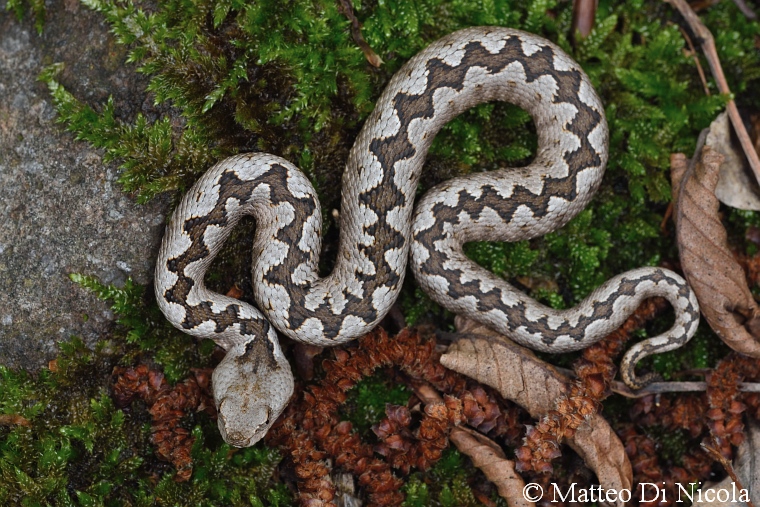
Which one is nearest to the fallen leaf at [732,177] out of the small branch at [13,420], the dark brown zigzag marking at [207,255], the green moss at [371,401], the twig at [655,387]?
the twig at [655,387]

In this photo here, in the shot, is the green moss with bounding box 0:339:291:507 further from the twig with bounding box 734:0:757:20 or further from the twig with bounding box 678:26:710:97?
the twig with bounding box 734:0:757:20

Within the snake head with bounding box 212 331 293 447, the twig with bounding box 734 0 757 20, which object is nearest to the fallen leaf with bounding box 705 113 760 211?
the twig with bounding box 734 0 757 20

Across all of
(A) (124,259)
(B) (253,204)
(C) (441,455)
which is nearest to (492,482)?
(C) (441,455)

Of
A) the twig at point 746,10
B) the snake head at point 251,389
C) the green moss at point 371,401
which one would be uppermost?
the twig at point 746,10

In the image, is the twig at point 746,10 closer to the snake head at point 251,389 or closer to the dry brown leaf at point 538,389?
the dry brown leaf at point 538,389

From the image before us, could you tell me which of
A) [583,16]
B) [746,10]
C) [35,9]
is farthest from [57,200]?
[746,10]
